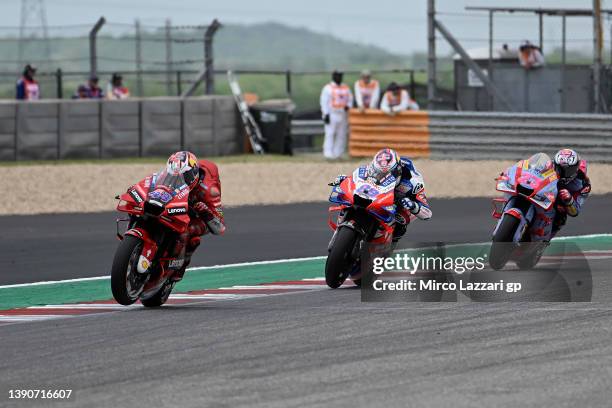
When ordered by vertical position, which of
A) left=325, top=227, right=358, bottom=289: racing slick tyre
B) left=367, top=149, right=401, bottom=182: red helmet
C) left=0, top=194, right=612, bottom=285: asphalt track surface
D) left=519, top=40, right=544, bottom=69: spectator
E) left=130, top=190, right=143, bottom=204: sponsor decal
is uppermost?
left=519, top=40, right=544, bottom=69: spectator

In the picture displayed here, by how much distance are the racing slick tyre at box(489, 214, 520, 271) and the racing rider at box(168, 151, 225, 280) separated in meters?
2.49

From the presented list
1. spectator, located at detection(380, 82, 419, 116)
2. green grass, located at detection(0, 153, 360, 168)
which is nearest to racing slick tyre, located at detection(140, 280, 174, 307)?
green grass, located at detection(0, 153, 360, 168)

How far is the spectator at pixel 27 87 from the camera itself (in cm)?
2617

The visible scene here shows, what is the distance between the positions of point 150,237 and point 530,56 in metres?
17.9

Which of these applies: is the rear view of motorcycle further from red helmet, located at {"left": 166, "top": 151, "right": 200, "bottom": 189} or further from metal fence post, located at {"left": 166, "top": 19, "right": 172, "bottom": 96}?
metal fence post, located at {"left": 166, "top": 19, "right": 172, "bottom": 96}

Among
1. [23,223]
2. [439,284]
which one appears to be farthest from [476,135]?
[439,284]

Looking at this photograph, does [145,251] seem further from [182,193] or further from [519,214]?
[519,214]

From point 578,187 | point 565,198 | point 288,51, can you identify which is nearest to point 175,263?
point 565,198

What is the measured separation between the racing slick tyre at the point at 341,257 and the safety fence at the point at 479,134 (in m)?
12.9

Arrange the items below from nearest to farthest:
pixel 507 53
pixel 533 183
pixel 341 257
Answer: pixel 341 257 < pixel 533 183 < pixel 507 53

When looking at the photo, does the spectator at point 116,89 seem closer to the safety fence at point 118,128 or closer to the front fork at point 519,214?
the safety fence at point 118,128

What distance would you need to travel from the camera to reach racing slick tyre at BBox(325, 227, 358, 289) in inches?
450

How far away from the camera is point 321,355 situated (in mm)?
8625

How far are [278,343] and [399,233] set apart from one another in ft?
11.7
